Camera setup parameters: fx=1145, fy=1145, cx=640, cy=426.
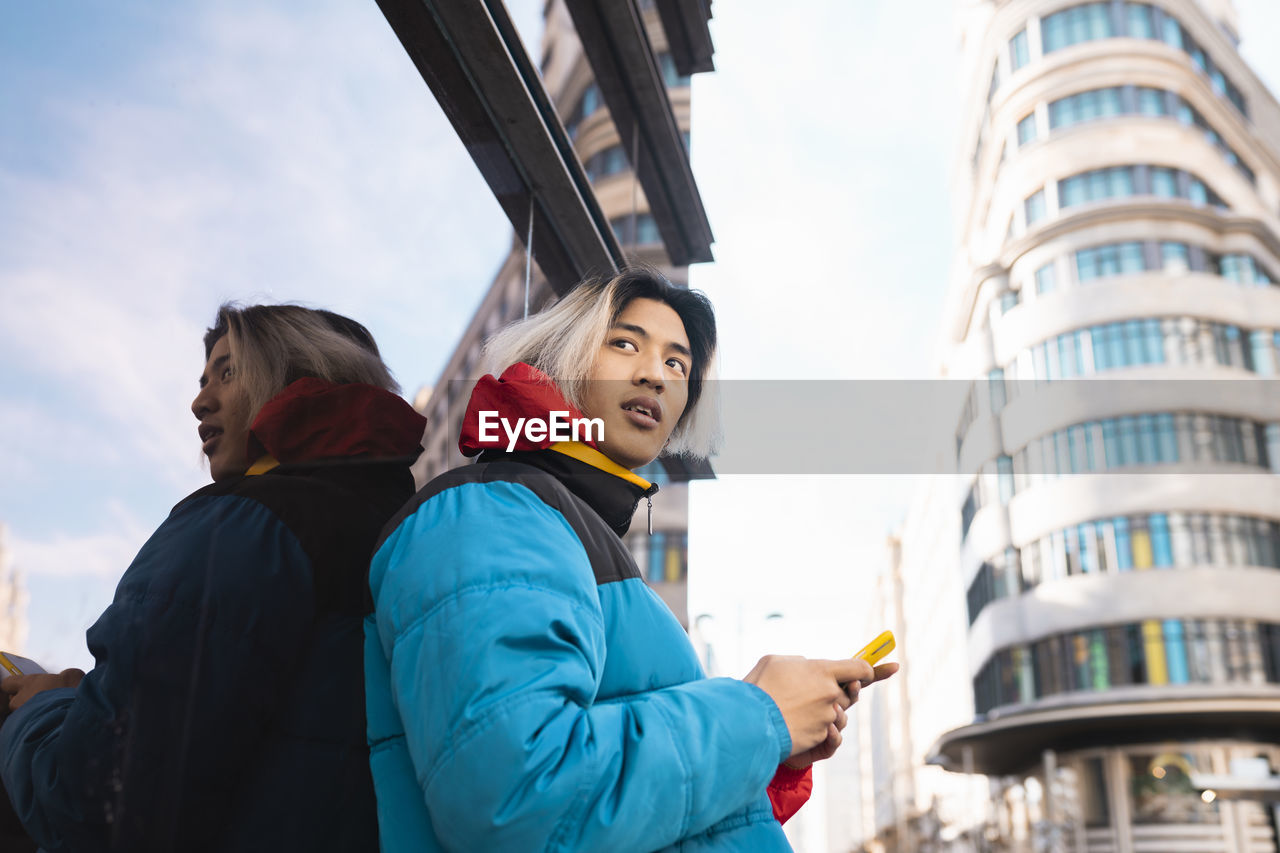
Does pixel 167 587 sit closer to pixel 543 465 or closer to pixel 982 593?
pixel 543 465

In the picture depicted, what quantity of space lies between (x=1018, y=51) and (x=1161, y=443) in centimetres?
1288

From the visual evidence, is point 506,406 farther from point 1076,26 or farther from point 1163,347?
point 1076,26

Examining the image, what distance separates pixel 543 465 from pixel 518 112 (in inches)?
86.2

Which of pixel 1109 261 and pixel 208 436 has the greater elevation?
pixel 1109 261

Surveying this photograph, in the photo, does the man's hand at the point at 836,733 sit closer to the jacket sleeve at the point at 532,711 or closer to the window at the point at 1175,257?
the jacket sleeve at the point at 532,711

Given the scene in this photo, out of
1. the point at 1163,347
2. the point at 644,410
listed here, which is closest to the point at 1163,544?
the point at 1163,347

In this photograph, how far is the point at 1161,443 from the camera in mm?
28297

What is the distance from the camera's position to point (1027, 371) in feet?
103

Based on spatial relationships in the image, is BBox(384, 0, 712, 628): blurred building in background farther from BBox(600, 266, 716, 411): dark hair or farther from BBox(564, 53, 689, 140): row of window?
BBox(600, 266, 716, 411): dark hair

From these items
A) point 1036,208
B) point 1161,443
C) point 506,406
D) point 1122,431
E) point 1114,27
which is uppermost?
point 1114,27

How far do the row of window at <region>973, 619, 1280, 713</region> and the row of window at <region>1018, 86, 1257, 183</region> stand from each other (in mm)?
14111

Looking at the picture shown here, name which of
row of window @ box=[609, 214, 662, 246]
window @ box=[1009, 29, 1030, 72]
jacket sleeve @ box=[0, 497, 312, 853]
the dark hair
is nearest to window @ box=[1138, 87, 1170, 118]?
window @ box=[1009, 29, 1030, 72]

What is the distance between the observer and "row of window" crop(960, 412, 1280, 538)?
28.2 meters

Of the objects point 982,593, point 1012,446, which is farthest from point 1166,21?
point 982,593
